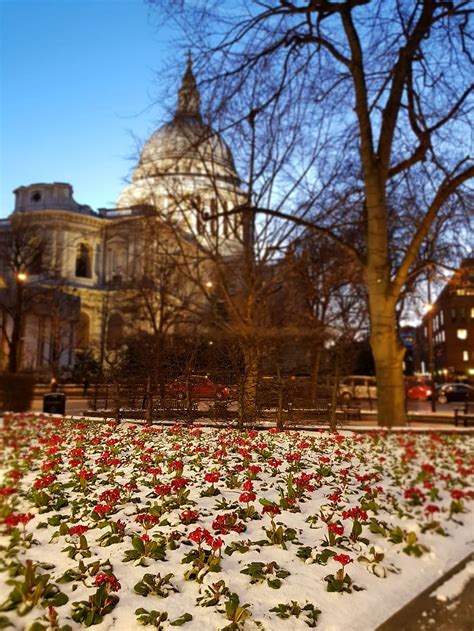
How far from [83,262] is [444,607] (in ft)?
7.38

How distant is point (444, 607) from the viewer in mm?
2221

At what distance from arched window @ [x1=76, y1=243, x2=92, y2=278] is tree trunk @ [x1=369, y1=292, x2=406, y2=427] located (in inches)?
123

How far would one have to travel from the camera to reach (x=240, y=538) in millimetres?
1869

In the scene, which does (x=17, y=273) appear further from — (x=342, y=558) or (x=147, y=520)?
(x=342, y=558)

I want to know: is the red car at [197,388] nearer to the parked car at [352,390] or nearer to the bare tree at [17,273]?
the bare tree at [17,273]

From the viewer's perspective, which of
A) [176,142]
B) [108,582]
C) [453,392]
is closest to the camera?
[108,582]

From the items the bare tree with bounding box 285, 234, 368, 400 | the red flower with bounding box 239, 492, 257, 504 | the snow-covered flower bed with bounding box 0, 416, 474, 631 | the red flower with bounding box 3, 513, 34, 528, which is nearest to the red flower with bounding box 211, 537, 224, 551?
the snow-covered flower bed with bounding box 0, 416, 474, 631

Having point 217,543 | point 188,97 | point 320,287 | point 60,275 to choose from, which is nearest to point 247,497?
point 217,543

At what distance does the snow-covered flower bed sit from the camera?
51.3 inches

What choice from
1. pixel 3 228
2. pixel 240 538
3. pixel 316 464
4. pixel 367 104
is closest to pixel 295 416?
pixel 316 464

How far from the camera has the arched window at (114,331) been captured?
214 centimetres

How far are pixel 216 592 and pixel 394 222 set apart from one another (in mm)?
7789

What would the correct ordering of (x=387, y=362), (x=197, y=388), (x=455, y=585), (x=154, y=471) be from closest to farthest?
(x=154, y=471) → (x=197, y=388) → (x=455, y=585) → (x=387, y=362)

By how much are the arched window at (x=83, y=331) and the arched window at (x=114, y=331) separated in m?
0.10
